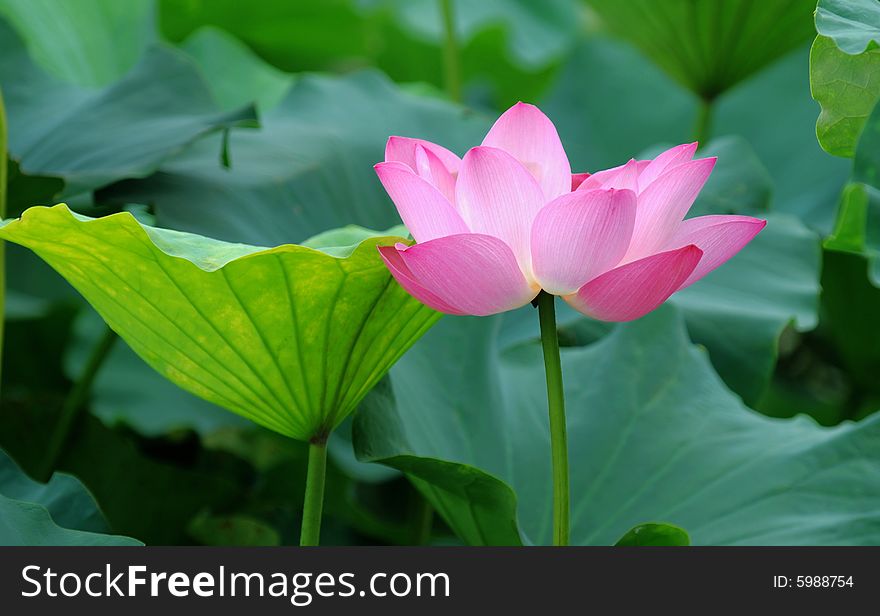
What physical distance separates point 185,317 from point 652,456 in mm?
375

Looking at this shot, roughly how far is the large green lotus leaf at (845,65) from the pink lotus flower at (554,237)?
Answer: 0.12 m

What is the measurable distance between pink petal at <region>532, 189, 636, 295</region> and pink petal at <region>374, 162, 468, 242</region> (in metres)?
0.04

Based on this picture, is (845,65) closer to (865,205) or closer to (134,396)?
(865,205)

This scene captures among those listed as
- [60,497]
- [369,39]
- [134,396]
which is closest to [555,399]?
[60,497]

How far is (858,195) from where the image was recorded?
634mm

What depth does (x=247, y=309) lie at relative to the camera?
1.78ft

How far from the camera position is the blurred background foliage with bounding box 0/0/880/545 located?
681 mm

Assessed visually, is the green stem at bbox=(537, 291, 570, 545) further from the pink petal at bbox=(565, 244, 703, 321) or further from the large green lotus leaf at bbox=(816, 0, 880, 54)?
the large green lotus leaf at bbox=(816, 0, 880, 54)

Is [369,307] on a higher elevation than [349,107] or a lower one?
lower

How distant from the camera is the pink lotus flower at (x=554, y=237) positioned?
0.46 meters

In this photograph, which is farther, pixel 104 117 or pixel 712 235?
pixel 104 117

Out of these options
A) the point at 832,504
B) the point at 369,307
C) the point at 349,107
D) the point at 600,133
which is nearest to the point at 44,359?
the point at 349,107

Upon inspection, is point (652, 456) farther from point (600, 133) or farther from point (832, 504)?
point (600, 133)

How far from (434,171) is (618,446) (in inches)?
13.1
